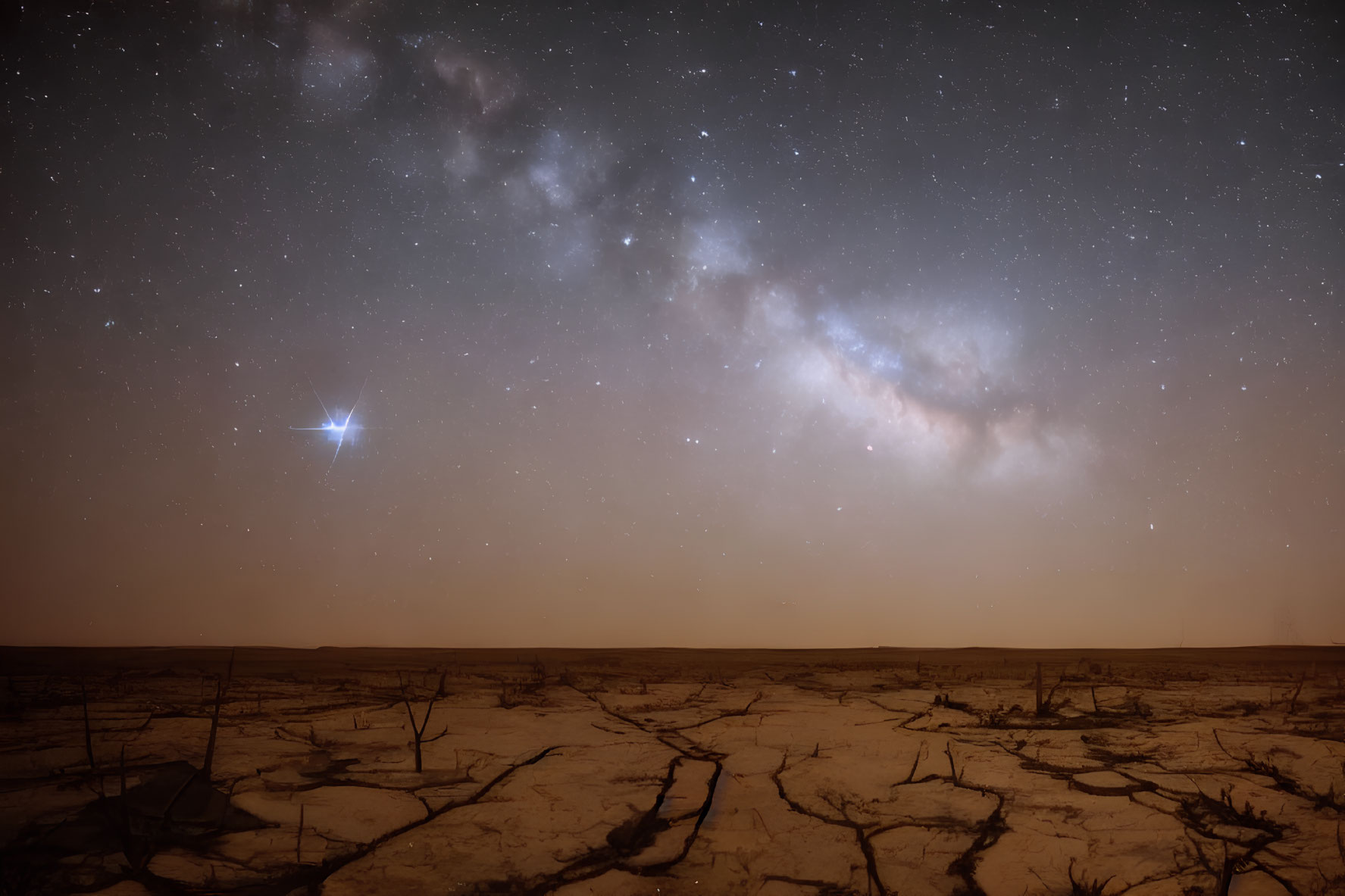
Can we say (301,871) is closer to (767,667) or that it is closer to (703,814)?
(703,814)

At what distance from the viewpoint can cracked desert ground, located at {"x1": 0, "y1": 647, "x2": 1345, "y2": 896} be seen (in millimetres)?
2576

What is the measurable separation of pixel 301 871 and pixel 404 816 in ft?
2.12

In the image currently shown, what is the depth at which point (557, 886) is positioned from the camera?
2504 mm

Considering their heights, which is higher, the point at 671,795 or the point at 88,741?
the point at 88,741

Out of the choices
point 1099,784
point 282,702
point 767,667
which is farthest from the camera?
point 767,667

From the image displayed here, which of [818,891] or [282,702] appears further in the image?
[282,702]

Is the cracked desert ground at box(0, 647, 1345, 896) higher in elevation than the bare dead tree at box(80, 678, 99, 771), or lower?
lower

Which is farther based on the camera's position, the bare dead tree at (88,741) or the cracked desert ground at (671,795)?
the bare dead tree at (88,741)

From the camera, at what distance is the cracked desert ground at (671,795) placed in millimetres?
2576

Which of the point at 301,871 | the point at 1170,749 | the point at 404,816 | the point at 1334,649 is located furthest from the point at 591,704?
the point at 1334,649

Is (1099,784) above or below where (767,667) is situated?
above

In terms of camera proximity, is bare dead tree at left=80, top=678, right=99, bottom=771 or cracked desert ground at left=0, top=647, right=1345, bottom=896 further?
bare dead tree at left=80, top=678, right=99, bottom=771

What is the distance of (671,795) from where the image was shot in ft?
11.7

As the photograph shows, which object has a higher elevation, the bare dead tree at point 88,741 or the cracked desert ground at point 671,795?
the bare dead tree at point 88,741
